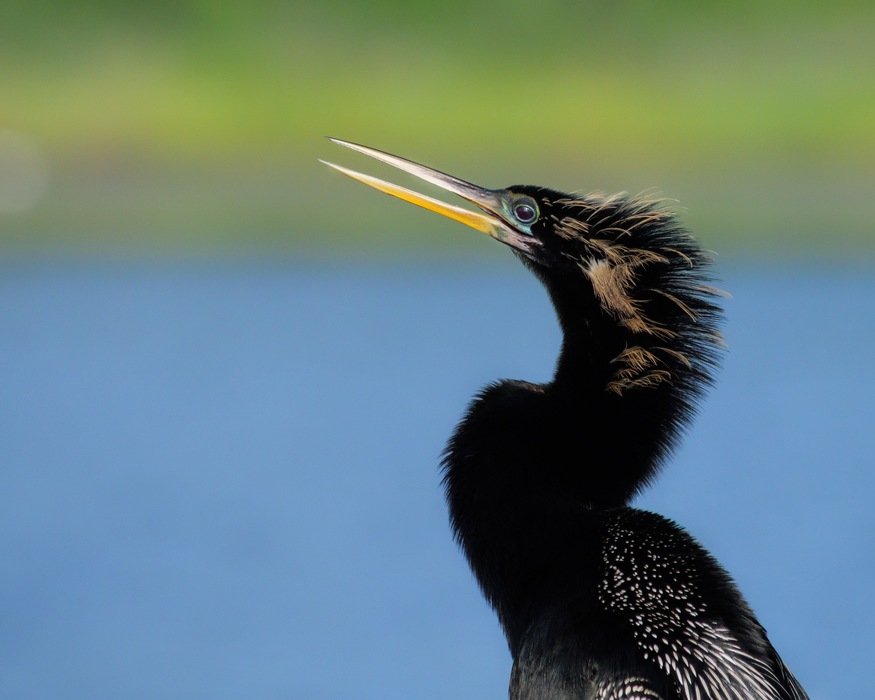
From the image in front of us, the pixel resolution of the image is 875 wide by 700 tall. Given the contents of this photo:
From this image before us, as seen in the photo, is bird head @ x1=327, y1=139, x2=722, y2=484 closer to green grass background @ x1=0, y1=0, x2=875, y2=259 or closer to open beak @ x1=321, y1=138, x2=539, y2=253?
open beak @ x1=321, y1=138, x2=539, y2=253

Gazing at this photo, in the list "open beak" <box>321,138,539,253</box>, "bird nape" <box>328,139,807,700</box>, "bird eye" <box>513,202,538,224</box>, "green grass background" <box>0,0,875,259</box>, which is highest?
"green grass background" <box>0,0,875,259</box>

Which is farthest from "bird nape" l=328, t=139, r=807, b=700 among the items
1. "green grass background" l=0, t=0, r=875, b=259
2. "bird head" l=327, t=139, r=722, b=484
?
"green grass background" l=0, t=0, r=875, b=259

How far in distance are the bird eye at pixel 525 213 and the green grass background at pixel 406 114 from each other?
7.62 m

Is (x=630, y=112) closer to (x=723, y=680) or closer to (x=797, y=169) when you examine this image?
(x=797, y=169)

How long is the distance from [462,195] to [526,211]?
0.52 feet

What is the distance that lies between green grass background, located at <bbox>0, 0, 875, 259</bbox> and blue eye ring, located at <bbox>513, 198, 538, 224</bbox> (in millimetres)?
7622

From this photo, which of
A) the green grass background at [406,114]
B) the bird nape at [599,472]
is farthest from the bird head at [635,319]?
the green grass background at [406,114]

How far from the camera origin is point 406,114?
12203mm

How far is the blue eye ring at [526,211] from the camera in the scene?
109 inches

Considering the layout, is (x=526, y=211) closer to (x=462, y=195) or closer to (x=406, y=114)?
(x=462, y=195)

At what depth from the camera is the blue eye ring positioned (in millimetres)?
2773

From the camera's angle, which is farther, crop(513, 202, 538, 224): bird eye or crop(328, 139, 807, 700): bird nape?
crop(513, 202, 538, 224): bird eye

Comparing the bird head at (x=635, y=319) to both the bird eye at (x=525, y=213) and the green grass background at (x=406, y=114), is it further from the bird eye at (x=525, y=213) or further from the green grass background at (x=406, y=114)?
the green grass background at (x=406, y=114)

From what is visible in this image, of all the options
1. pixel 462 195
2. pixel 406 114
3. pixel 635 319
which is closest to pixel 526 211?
pixel 462 195
